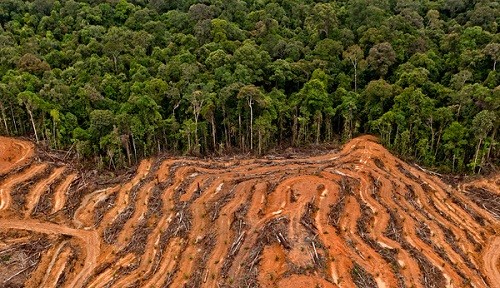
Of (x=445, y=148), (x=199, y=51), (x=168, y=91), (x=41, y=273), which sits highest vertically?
(x=199, y=51)

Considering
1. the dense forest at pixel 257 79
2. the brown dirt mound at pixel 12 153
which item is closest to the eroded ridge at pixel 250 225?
the brown dirt mound at pixel 12 153

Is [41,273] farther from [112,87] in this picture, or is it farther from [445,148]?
[445,148]

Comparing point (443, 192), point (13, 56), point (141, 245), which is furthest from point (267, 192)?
point (13, 56)

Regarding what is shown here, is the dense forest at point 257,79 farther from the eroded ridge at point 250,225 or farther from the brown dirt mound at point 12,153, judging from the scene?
the eroded ridge at point 250,225

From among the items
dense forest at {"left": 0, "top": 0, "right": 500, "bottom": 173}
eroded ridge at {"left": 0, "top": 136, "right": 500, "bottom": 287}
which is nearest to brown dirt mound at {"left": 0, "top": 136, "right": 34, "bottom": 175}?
eroded ridge at {"left": 0, "top": 136, "right": 500, "bottom": 287}

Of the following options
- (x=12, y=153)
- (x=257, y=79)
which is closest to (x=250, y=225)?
(x=257, y=79)
